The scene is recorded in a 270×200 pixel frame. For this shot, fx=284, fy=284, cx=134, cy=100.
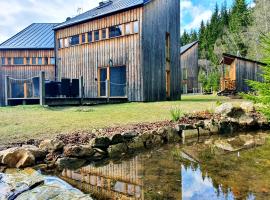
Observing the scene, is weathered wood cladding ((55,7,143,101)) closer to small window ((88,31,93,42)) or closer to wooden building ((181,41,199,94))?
small window ((88,31,93,42))

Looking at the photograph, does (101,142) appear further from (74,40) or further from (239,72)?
(239,72)

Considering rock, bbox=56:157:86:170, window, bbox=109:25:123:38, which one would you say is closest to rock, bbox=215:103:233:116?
rock, bbox=56:157:86:170

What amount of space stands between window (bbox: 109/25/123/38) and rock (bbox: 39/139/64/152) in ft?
41.1

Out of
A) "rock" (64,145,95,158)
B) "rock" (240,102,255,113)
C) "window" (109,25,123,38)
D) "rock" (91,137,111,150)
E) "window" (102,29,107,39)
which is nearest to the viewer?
"rock" (64,145,95,158)

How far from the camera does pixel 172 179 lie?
3635 mm

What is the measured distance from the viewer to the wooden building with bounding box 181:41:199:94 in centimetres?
3816

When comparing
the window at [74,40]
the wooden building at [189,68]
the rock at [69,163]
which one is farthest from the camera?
the wooden building at [189,68]

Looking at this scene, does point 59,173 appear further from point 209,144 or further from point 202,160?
point 209,144

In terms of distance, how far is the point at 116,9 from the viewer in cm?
1614

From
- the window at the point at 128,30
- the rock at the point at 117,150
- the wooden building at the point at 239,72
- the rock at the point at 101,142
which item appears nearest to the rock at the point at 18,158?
the rock at the point at 101,142

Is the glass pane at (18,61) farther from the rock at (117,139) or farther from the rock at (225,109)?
the rock at (117,139)

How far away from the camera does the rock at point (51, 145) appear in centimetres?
453

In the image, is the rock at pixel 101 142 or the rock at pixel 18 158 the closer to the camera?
the rock at pixel 18 158

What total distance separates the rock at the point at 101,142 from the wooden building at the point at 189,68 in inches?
1340
